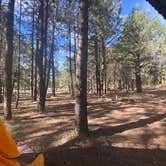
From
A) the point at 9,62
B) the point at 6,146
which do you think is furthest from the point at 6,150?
the point at 9,62

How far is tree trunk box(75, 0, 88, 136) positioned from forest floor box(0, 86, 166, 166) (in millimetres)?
442

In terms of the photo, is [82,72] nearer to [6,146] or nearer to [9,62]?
[9,62]

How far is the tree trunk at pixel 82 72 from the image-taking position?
10.6 meters

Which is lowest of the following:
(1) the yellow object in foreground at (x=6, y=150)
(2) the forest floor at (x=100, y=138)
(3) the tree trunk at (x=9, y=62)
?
(2) the forest floor at (x=100, y=138)

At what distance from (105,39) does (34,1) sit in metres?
9.03

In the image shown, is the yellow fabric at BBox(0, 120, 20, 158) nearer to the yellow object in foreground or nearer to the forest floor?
the yellow object in foreground

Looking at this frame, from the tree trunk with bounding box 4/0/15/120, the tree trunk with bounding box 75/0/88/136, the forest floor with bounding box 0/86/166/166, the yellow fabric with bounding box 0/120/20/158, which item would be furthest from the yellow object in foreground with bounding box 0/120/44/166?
the tree trunk with bounding box 4/0/15/120

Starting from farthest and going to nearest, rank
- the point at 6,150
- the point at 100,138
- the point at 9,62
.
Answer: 1. the point at 9,62
2. the point at 100,138
3. the point at 6,150

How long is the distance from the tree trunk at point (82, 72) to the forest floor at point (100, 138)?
0.44 m

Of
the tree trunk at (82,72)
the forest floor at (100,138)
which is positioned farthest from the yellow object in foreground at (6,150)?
the tree trunk at (82,72)

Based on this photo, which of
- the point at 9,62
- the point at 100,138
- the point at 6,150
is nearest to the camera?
the point at 6,150

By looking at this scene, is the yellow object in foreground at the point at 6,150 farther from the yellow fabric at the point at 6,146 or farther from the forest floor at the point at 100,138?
the forest floor at the point at 100,138

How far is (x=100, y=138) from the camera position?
10.5 m

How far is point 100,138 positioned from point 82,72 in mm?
2144
